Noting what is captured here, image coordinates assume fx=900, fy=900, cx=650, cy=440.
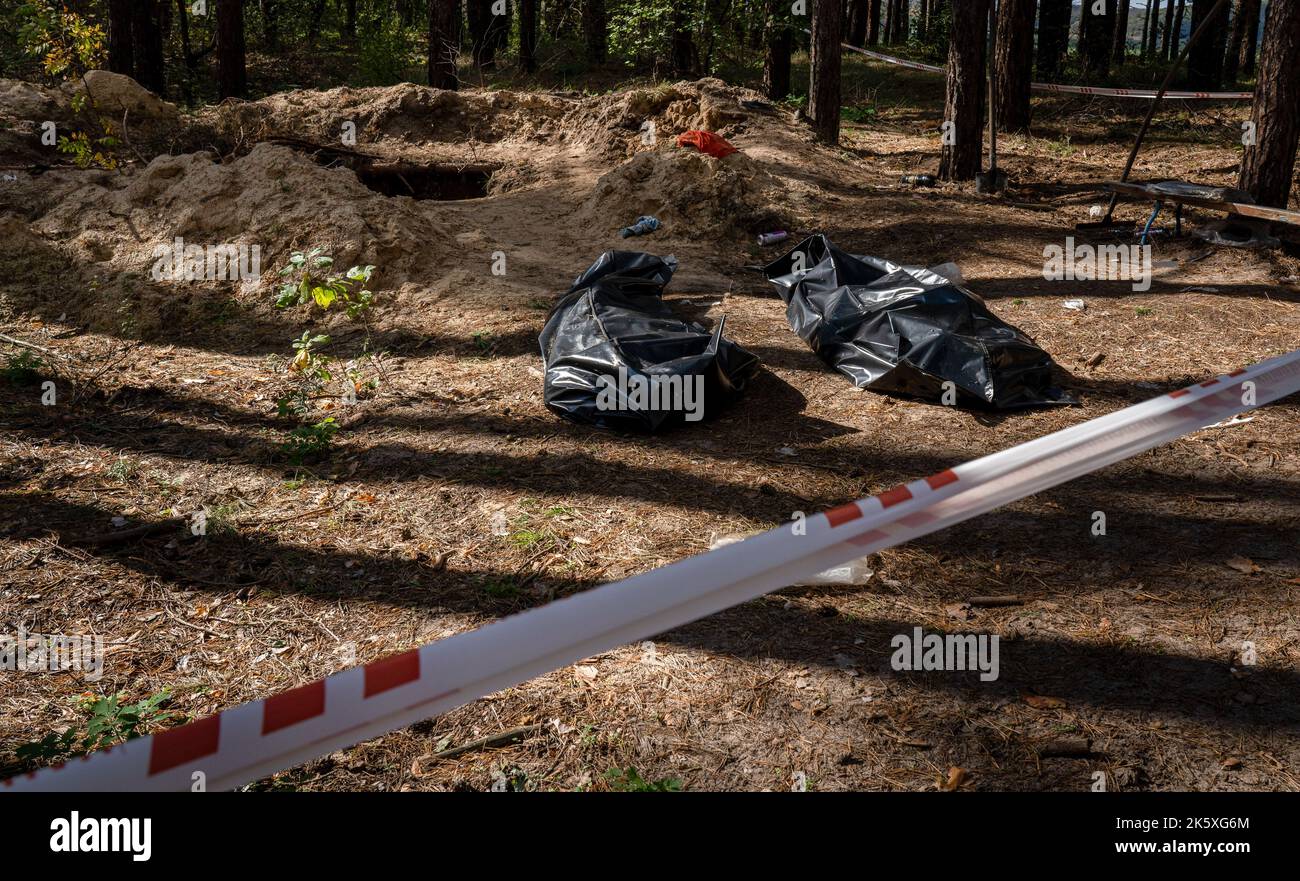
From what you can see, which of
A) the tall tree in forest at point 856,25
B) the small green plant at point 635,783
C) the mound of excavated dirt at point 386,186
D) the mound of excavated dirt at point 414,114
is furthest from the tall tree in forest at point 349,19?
→ the small green plant at point 635,783

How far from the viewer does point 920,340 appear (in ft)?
16.9

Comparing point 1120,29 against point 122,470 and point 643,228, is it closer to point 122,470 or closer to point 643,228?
point 643,228

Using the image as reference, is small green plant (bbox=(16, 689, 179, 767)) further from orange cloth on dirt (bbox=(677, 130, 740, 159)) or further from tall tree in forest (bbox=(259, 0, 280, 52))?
tall tree in forest (bbox=(259, 0, 280, 52))

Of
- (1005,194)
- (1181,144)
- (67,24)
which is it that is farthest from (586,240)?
(1181,144)

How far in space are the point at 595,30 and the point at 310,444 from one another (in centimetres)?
1540

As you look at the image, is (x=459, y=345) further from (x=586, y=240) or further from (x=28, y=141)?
(x=28, y=141)

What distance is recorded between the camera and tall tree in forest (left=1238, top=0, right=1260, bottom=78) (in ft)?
60.0

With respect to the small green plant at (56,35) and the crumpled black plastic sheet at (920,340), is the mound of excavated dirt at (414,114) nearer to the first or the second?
the small green plant at (56,35)

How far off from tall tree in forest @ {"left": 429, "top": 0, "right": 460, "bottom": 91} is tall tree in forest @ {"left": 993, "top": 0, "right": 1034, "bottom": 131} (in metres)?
8.06

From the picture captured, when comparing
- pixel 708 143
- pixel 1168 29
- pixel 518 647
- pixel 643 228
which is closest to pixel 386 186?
pixel 708 143

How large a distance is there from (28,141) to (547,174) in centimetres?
547

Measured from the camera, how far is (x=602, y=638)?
203cm

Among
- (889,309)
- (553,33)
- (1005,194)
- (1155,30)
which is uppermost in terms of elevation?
(1155,30)

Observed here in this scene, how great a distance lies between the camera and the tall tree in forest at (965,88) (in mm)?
9633
